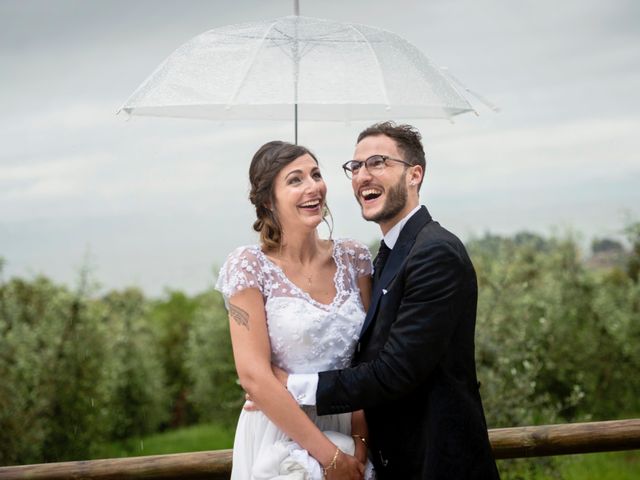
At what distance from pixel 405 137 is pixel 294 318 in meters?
0.78

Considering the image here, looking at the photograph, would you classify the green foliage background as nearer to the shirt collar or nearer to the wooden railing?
the wooden railing

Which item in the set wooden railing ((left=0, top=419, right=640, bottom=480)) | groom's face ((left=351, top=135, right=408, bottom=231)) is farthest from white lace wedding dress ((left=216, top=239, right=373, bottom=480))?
wooden railing ((left=0, top=419, right=640, bottom=480))

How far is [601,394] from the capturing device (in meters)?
10.3

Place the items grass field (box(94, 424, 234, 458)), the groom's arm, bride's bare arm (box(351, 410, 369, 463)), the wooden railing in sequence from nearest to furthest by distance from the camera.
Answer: the groom's arm
bride's bare arm (box(351, 410, 369, 463))
the wooden railing
grass field (box(94, 424, 234, 458))

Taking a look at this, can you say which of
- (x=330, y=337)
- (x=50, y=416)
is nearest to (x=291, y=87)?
(x=330, y=337)

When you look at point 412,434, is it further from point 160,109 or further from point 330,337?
point 160,109

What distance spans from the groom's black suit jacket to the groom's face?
0.14 metres

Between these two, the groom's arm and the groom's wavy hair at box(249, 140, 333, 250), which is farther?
the groom's wavy hair at box(249, 140, 333, 250)

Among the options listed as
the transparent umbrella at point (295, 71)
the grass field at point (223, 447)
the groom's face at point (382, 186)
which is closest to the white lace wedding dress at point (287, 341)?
the groom's face at point (382, 186)

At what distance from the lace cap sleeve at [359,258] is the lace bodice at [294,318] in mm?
208

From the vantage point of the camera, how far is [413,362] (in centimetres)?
281

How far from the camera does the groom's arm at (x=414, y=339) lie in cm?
282

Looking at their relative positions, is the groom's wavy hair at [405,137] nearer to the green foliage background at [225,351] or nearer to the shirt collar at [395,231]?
the shirt collar at [395,231]

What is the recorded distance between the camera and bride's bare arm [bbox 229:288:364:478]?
297cm
